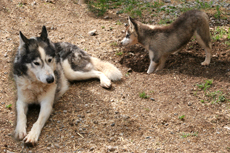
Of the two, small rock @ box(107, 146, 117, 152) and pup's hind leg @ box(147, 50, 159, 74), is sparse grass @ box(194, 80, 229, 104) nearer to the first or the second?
pup's hind leg @ box(147, 50, 159, 74)

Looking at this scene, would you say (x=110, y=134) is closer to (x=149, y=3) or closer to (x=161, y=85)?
(x=161, y=85)

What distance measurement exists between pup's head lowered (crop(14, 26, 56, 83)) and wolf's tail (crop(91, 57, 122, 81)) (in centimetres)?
134

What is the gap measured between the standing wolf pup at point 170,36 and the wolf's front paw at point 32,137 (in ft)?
10.2

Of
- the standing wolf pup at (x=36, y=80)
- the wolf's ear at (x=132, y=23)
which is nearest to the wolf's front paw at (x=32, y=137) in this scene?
the standing wolf pup at (x=36, y=80)

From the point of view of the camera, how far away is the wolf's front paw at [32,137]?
11.9ft

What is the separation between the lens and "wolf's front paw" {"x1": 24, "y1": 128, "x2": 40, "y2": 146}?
11.9ft

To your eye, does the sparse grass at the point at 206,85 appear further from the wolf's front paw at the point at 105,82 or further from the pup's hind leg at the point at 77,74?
the pup's hind leg at the point at 77,74

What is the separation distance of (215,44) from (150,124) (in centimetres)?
342

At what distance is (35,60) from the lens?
13.0 feet

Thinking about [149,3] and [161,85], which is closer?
[161,85]

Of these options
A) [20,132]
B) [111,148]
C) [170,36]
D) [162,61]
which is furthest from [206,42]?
[20,132]

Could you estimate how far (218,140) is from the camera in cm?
363

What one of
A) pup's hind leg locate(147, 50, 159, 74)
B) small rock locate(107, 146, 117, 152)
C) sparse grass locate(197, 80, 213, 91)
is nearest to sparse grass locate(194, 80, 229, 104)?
sparse grass locate(197, 80, 213, 91)

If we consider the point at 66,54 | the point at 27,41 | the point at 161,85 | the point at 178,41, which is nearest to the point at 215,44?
the point at 178,41
